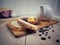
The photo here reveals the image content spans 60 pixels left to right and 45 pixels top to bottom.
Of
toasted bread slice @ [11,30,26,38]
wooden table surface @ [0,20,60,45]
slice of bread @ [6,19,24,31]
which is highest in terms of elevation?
slice of bread @ [6,19,24,31]

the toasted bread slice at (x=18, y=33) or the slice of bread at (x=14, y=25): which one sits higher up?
the slice of bread at (x=14, y=25)

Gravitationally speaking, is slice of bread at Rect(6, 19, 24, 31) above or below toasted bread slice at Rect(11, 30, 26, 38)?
above

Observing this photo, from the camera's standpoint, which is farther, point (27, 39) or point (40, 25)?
point (40, 25)

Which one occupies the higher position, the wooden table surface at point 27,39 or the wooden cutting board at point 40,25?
the wooden cutting board at point 40,25

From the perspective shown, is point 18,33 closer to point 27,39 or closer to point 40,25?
point 27,39

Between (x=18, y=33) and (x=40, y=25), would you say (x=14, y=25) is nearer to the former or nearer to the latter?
(x=18, y=33)

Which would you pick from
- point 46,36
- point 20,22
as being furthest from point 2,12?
A: point 46,36

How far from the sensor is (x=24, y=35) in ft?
2.67

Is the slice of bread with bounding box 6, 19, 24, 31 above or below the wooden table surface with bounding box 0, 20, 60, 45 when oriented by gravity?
above

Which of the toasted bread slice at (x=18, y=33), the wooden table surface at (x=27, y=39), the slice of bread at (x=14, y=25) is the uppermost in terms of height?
the slice of bread at (x=14, y=25)

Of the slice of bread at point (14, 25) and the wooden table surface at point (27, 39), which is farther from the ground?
the slice of bread at point (14, 25)

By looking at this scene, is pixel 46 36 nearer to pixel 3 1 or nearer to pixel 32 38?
pixel 32 38

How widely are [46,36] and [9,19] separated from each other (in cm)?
32

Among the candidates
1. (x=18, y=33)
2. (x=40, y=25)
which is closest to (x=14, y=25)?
(x=18, y=33)
